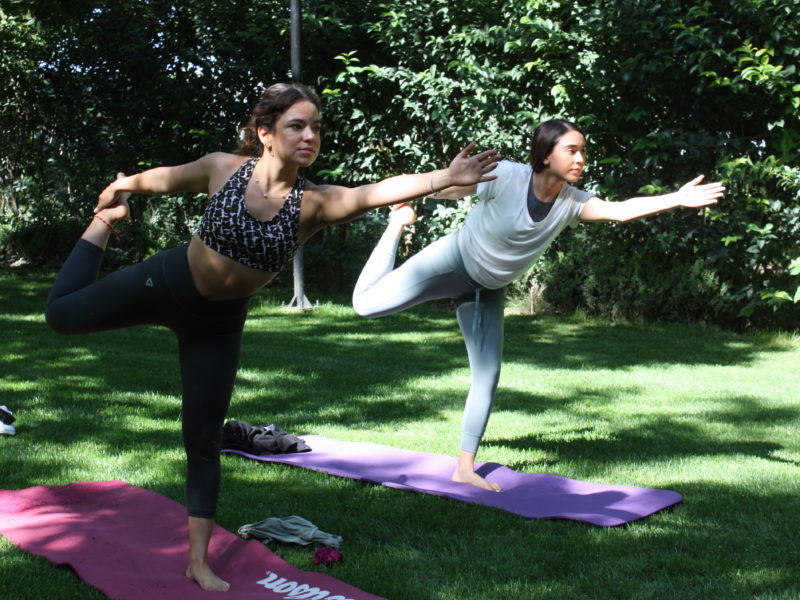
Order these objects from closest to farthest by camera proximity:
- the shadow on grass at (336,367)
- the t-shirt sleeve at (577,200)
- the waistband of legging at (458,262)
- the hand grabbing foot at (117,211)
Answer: the hand grabbing foot at (117,211) < the t-shirt sleeve at (577,200) < the waistband of legging at (458,262) < the shadow on grass at (336,367)

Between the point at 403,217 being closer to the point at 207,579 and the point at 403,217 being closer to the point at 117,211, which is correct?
the point at 117,211

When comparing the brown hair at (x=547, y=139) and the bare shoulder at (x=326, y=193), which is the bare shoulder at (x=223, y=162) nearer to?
the bare shoulder at (x=326, y=193)

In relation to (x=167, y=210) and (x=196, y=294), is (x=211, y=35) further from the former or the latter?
(x=196, y=294)

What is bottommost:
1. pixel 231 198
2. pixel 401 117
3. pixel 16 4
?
pixel 231 198

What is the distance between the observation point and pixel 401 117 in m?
11.8

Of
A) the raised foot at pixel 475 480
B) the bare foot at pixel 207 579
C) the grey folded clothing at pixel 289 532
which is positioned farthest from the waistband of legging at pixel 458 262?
the bare foot at pixel 207 579

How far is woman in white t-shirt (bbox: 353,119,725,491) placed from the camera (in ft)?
14.7

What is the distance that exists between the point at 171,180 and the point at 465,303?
6.50 feet

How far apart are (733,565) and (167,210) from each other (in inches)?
445

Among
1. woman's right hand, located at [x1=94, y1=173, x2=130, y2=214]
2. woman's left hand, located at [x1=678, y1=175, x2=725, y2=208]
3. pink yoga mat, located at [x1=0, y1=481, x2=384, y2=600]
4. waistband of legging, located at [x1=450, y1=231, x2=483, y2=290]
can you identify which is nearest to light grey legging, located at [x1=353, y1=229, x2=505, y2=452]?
waistband of legging, located at [x1=450, y1=231, x2=483, y2=290]

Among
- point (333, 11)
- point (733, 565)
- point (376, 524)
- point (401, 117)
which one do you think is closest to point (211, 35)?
point (333, 11)

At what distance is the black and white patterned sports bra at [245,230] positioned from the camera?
3.12 m

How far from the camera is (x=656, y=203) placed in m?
4.38

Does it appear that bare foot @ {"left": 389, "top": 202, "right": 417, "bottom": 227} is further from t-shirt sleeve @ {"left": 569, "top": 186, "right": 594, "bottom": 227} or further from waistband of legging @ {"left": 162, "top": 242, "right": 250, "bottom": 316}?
waistband of legging @ {"left": 162, "top": 242, "right": 250, "bottom": 316}
